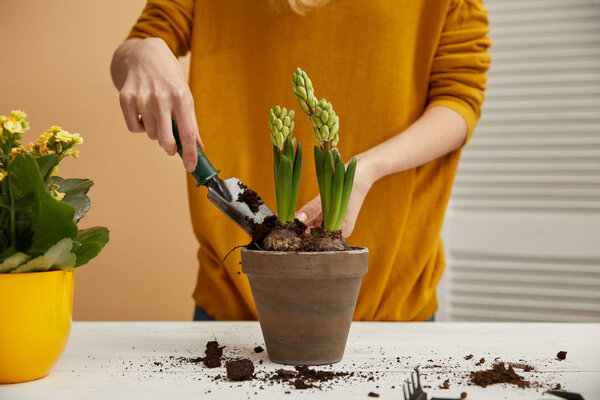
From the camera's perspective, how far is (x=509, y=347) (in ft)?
2.66

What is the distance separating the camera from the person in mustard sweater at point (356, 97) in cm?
116

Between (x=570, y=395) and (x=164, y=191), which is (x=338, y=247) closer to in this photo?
(x=570, y=395)

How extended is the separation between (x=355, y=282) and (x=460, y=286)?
1.56 metres

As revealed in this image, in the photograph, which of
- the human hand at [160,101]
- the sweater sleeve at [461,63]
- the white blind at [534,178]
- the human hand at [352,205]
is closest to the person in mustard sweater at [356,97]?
the sweater sleeve at [461,63]

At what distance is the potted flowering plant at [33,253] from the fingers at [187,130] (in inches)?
6.6

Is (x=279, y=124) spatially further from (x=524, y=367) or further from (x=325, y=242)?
(x=524, y=367)

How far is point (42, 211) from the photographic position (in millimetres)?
611

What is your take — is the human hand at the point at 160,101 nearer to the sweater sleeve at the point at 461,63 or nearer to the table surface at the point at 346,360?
the table surface at the point at 346,360

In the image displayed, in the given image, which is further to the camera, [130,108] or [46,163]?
[130,108]

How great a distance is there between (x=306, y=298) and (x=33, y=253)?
315 mm

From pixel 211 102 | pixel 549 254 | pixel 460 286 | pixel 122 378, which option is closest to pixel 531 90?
pixel 549 254

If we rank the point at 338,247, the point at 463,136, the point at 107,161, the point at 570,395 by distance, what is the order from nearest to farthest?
1. the point at 570,395
2. the point at 338,247
3. the point at 463,136
4. the point at 107,161

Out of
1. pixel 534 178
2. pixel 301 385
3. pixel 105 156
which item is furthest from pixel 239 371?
pixel 534 178

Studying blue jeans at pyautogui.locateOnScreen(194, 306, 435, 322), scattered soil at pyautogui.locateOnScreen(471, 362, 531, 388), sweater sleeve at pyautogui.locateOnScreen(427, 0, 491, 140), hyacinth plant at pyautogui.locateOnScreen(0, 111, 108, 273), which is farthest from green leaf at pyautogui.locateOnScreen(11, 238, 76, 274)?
sweater sleeve at pyautogui.locateOnScreen(427, 0, 491, 140)
